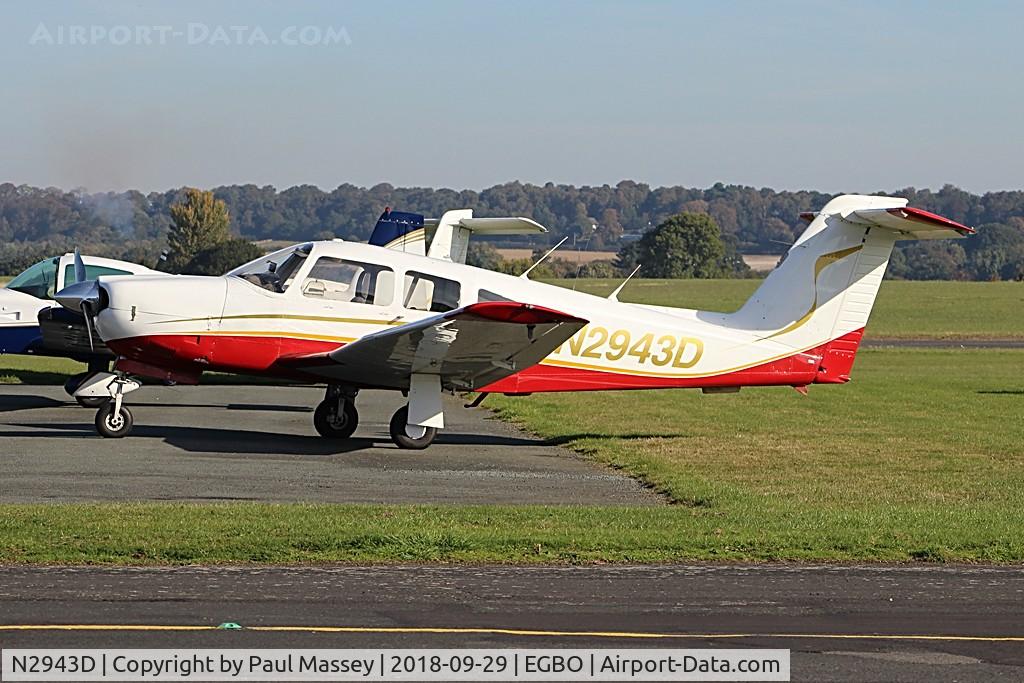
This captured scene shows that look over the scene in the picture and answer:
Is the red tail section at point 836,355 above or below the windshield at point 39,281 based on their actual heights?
above

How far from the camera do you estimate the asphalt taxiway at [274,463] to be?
12.0 m

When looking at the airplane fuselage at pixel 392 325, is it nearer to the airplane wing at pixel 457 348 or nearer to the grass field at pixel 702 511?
the airplane wing at pixel 457 348

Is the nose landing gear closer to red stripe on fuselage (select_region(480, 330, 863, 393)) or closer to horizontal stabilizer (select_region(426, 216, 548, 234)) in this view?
red stripe on fuselage (select_region(480, 330, 863, 393))

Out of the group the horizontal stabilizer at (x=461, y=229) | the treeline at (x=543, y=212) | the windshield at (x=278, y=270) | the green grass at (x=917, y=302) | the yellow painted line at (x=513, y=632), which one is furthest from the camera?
the treeline at (x=543, y=212)

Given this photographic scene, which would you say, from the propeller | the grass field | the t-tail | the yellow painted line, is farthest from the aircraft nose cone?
the yellow painted line

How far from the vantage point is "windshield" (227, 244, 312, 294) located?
15.3 metres

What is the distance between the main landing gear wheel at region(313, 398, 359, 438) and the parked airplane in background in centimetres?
376

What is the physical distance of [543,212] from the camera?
422 feet

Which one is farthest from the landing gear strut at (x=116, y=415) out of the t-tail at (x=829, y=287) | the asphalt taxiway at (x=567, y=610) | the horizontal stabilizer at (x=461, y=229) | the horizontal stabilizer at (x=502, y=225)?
the horizontal stabilizer at (x=502, y=225)

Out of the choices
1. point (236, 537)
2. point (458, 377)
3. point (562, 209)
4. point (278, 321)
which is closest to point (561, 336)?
point (458, 377)

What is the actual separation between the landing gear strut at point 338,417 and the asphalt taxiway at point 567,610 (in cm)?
795

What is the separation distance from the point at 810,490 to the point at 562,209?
12404 centimetres

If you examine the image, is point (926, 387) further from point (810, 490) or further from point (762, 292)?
point (810, 490)

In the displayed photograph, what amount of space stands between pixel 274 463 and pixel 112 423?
275 cm
